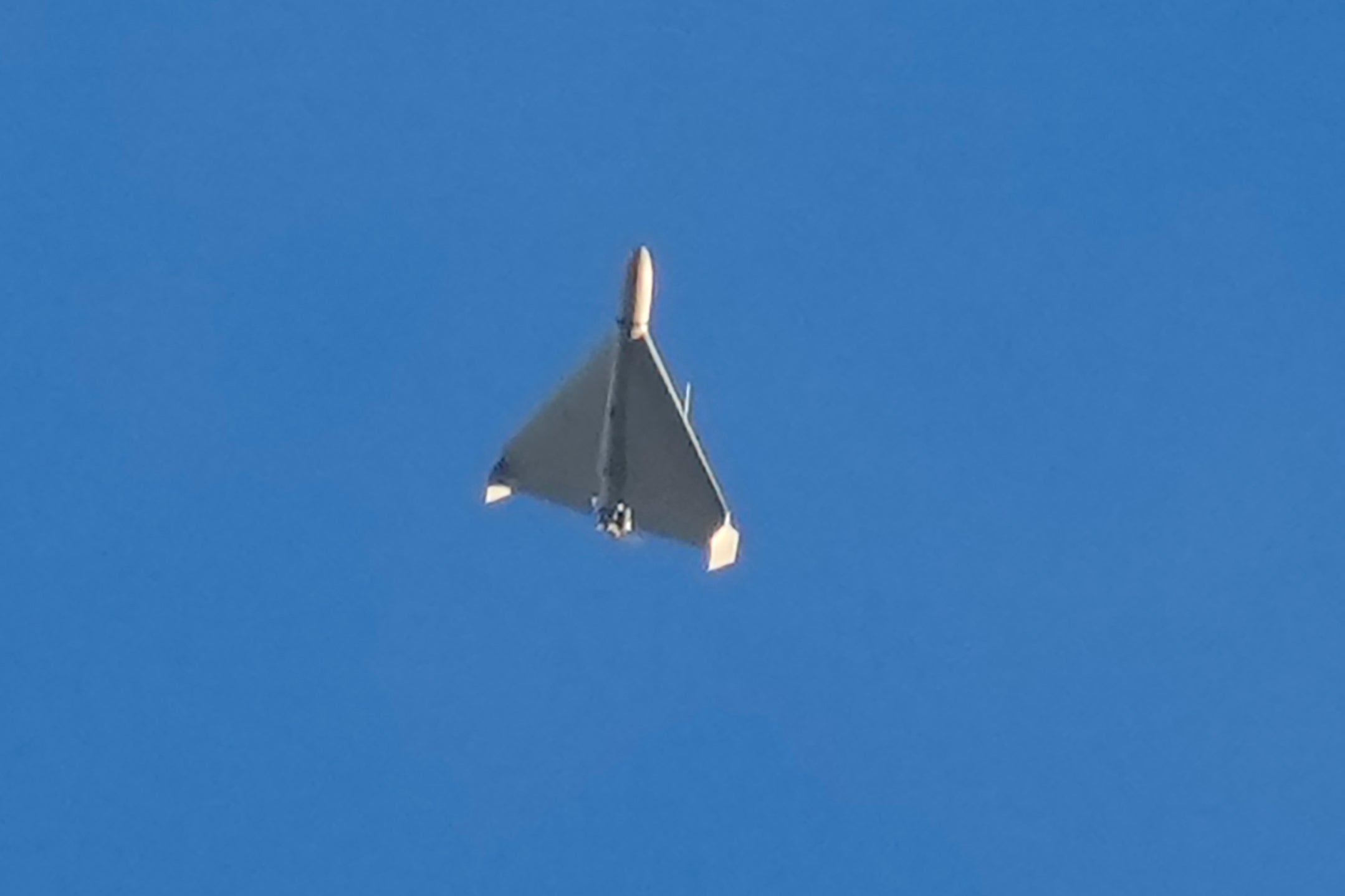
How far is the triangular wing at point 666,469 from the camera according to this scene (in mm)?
61438

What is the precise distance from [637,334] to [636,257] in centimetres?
217

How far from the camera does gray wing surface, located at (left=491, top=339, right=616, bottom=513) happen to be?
63344 mm

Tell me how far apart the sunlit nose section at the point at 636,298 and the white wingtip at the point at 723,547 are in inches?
233

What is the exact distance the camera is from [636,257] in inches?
2419

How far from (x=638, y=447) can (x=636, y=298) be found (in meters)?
4.19

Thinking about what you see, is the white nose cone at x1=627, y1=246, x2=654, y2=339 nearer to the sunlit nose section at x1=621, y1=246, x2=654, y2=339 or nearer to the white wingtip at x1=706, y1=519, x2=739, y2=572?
the sunlit nose section at x1=621, y1=246, x2=654, y2=339

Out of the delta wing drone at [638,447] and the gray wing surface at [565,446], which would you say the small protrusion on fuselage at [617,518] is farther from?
the gray wing surface at [565,446]

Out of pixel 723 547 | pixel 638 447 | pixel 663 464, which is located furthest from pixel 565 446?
pixel 723 547

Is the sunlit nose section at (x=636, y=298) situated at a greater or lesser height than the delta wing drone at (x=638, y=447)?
greater

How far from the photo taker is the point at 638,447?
203 ft

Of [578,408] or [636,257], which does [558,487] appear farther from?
[636,257]

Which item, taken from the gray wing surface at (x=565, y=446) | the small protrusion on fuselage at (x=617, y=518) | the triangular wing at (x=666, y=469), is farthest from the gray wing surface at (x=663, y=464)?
the gray wing surface at (x=565, y=446)

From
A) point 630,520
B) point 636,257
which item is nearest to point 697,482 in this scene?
point 630,520

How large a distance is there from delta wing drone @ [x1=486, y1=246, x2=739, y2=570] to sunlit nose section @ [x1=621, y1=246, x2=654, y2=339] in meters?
0.02
